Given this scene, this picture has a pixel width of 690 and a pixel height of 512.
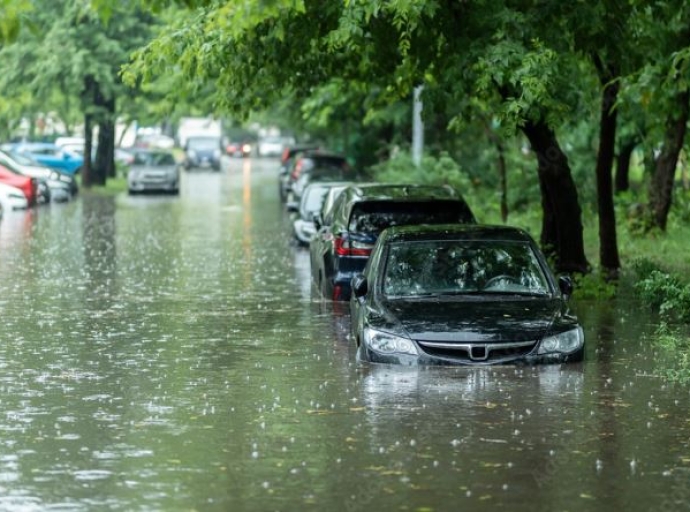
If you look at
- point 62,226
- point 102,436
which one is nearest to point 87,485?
point 102,436

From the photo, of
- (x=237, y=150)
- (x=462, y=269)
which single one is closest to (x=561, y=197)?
(x=462, y=269)

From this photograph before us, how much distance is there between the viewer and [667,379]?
13781 millimetres

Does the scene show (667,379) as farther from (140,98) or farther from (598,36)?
(140,98)

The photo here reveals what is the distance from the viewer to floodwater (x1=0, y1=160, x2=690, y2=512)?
9289 millimetres

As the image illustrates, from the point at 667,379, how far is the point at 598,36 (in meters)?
7.62

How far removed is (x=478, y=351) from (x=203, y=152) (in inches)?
2972

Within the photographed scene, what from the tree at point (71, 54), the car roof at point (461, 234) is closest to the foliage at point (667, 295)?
the car roof at point (461, 234)

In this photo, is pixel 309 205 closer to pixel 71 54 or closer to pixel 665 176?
pixel 665 176

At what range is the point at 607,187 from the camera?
23.6 metres

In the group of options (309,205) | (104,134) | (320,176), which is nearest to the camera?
(309,205)

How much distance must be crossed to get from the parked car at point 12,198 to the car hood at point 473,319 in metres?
33.1

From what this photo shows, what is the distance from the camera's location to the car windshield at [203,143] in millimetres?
88500

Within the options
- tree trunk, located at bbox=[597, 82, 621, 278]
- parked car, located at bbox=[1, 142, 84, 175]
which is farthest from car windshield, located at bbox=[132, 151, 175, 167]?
tree trunk, located at bbox=[597, 82, 621, 278]

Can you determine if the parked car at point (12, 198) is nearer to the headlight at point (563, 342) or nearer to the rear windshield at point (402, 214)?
the rear windshield at point (402, 214)
